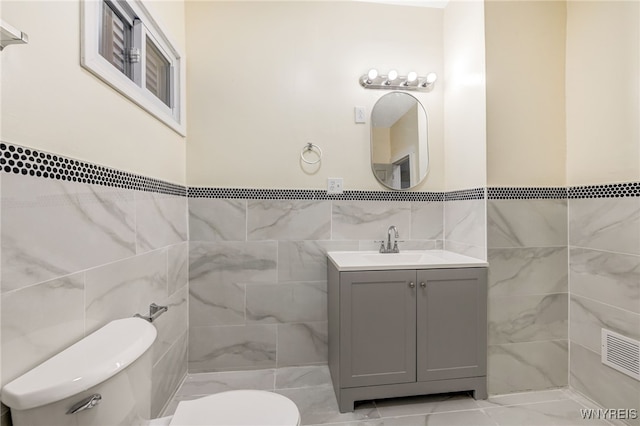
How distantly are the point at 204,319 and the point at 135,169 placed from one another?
114cm

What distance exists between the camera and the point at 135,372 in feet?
2.80

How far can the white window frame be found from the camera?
3.27 feet

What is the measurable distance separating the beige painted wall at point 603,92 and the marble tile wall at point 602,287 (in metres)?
0.20

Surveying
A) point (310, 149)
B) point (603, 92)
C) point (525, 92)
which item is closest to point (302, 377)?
point (310, 149)

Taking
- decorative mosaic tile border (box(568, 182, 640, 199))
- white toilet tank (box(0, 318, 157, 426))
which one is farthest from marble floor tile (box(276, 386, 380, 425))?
decorative mosaic tile border (box(568, 182, 640, 199))

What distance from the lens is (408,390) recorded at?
1.59m

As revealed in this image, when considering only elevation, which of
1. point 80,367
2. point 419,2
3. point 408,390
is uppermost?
point 419,2

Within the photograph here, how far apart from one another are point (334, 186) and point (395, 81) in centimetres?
91

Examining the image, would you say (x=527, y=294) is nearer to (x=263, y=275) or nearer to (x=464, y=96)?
(x=464, y=96)

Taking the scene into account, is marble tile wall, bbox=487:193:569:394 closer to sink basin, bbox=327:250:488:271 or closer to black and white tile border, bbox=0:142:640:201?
black and white tile border, bbox=0:142:640:201

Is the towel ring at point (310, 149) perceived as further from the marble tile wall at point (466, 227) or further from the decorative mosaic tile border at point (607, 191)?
the decorative mosaic tile border at point (607, 191)

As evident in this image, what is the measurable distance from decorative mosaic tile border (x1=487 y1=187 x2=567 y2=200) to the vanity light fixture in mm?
967

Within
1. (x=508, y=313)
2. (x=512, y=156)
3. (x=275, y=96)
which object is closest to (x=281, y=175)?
(x=275, y=96)

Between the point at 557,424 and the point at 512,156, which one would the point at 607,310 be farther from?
the point at 512,156
